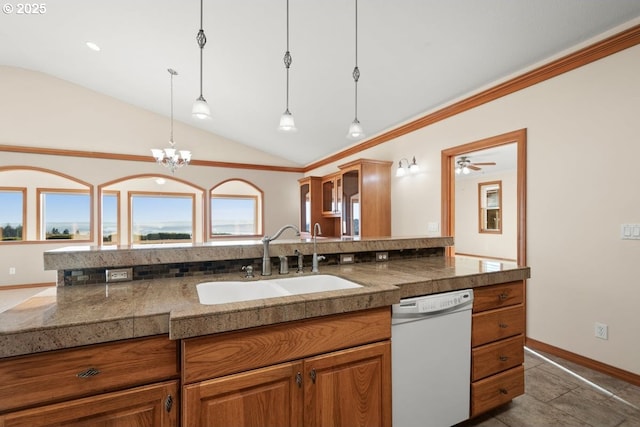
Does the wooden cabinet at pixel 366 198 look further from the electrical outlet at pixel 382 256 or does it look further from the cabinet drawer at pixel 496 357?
the cabinet drawer at pixel 496 357

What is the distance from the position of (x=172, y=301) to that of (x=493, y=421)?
192 cm

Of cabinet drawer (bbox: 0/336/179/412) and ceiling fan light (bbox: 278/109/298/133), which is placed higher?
ceiling fan light (bbox: 278/109/298/133)

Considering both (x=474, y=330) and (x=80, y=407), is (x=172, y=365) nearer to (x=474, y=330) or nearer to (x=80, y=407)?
(x=80, y=407)

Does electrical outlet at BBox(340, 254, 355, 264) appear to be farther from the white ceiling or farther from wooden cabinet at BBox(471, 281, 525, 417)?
the white ceiling

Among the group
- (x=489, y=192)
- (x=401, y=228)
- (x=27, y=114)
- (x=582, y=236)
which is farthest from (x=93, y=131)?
(x=489, y=192)

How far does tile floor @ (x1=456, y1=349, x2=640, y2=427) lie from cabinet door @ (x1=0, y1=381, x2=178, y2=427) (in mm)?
1588

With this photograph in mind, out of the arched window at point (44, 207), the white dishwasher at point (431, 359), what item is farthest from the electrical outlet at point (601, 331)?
the arched window at point (44, 207)

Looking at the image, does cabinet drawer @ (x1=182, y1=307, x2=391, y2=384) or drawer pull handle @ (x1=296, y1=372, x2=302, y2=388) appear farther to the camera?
drawer pull handle @ (x1=296, y1=372, x2=302, y2=388)

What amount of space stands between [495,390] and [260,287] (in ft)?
4.86

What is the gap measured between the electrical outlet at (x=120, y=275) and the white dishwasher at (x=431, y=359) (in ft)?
4.39

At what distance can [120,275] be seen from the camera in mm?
1464

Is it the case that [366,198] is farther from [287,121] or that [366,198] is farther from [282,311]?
[282,311]

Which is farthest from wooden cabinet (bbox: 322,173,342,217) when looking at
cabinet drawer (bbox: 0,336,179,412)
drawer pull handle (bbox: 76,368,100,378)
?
drawer pull handle (bbox: 76,368,100,378)

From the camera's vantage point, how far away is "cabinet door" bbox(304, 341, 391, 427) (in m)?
1.15
